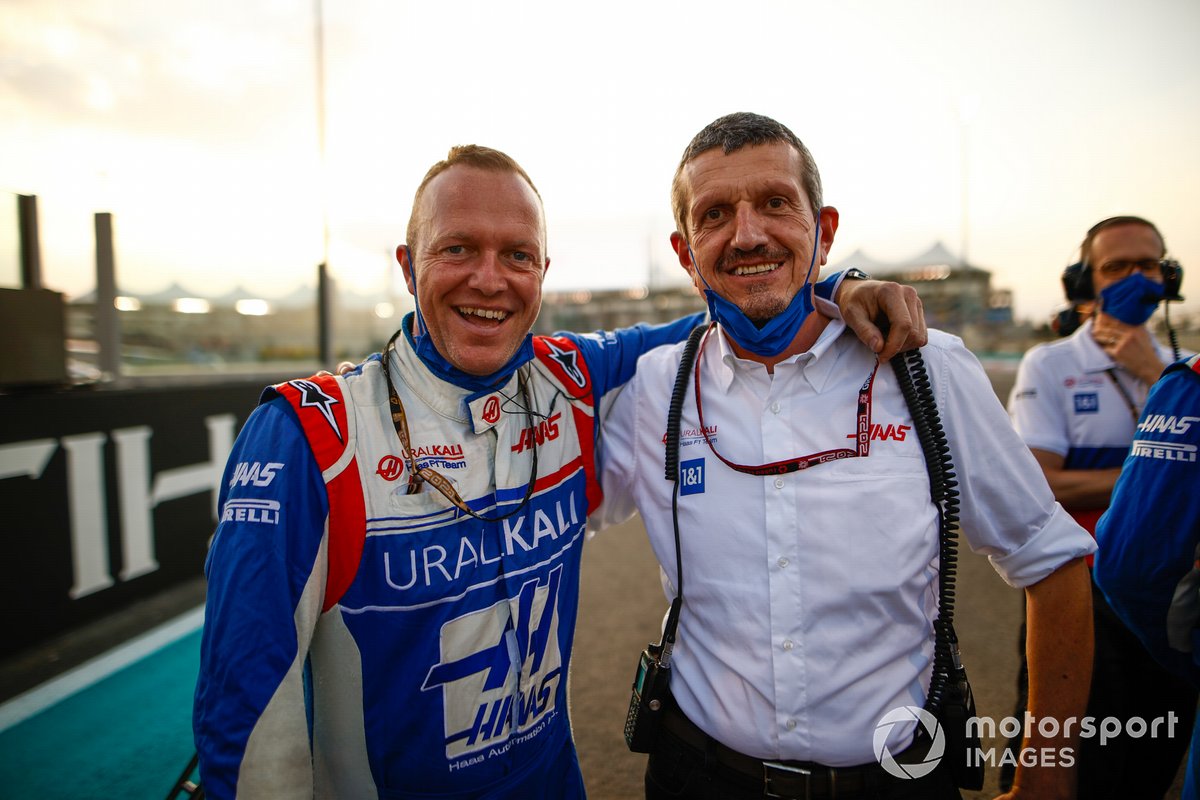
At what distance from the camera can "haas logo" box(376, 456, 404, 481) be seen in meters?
1.59

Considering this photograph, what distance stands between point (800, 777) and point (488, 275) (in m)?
1.45

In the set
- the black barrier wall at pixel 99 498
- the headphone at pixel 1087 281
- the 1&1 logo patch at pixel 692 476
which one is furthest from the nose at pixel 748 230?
the black barrier wall at pixel 99 498

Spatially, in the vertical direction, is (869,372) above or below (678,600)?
above

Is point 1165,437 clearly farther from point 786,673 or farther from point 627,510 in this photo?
point 627,510

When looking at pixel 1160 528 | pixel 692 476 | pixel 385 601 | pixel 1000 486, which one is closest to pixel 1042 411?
pixel 1160 528

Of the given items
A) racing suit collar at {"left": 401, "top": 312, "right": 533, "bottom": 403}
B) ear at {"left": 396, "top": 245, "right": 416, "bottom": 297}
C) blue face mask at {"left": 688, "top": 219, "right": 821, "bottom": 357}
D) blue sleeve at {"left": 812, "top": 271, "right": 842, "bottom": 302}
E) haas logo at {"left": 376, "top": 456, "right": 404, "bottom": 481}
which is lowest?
haas logo at {"left": 376, "top": 456, "right": 404, "bottom": 481}

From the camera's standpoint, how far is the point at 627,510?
2227 mm

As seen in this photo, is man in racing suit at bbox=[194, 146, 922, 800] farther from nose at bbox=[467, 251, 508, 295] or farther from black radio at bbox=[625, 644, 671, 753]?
black radio at bbox=[625, 644, 671, 753]

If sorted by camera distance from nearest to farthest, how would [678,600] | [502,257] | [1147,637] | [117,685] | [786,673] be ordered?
1. [786,673]
2. [678,600]
3. [502,257]
4. [1147,637]
5. [117,685]

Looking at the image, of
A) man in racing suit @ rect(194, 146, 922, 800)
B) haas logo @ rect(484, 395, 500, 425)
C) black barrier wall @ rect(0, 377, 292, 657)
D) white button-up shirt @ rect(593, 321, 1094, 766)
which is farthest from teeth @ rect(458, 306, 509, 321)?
black barrier wall @ rect(0, 377, 292, 657)

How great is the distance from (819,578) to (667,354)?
85 centimetres

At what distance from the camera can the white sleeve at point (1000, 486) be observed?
1602 millimetres

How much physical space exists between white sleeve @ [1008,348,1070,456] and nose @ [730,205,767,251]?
1.96 meters

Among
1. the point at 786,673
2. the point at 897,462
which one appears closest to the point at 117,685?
the point at 786,673
